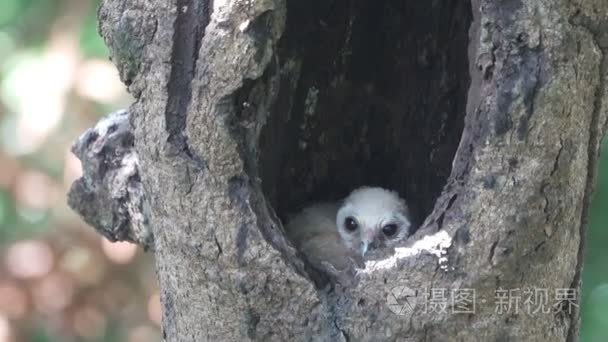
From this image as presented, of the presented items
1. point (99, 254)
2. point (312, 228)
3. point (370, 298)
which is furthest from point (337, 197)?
point (370, 298)

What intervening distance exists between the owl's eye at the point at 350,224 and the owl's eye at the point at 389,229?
0.11 m

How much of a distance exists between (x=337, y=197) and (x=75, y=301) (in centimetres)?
149

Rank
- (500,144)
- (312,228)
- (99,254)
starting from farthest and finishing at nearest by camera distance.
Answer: (99,254)
(312,228)
(500,144)

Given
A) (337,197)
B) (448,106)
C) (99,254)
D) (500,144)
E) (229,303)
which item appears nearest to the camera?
(500,144)

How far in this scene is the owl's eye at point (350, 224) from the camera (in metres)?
4.13

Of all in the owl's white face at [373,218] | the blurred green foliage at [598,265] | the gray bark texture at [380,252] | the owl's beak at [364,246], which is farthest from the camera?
the blurred green foliage at [598,265]

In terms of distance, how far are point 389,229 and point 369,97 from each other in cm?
50

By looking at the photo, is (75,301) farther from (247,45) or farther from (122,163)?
(247,45)

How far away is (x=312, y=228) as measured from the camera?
159 inches

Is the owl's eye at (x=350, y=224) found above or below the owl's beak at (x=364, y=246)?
above

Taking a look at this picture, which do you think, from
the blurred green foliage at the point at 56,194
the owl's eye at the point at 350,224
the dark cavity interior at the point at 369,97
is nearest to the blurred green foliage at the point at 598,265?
the dark cavity interior at the point at 369,97

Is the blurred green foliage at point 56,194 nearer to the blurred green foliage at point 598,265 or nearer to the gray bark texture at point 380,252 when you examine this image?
the gray bark texture at point 380,252

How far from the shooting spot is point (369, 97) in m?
4.03

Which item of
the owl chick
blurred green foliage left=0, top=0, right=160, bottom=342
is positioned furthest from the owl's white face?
blurred green foliage left=0, top=0, right=160, bottom=342
